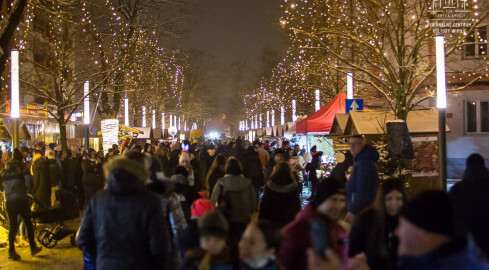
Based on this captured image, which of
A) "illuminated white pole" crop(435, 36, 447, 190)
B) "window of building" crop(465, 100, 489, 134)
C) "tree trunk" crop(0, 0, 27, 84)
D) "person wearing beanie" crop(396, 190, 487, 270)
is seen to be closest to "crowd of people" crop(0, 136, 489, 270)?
"person wearing beanie" crop(396, 190, 487, 270)

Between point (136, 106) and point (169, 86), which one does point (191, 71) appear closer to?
point (169, 86)

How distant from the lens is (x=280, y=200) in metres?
7.16

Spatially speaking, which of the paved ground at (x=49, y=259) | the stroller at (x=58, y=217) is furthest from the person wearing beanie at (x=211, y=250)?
the stroller at (x=58, y=217)

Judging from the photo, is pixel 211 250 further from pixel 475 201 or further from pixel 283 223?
pixel 475 201

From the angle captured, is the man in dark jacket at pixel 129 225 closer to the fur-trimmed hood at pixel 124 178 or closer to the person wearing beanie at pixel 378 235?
the fur-trimmed hood at pixel 124 178

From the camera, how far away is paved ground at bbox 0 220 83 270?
9.07 metres

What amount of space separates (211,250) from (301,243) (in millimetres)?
617

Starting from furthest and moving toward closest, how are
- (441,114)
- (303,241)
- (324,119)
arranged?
(324,119), (441,114), (303,241)

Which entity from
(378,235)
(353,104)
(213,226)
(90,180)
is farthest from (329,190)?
(353,104)

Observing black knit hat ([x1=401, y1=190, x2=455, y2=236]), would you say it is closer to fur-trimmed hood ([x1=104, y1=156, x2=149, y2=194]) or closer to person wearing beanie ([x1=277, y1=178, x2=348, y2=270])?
person wearing beanie ([x1=277, y1=178, x2=348, y2=270])

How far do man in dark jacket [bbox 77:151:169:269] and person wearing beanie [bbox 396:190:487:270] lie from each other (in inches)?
88.1

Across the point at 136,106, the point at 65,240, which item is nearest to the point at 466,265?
the point at 65,240

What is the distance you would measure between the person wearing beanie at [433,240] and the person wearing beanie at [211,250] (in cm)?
134

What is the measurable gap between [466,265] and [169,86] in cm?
5230
